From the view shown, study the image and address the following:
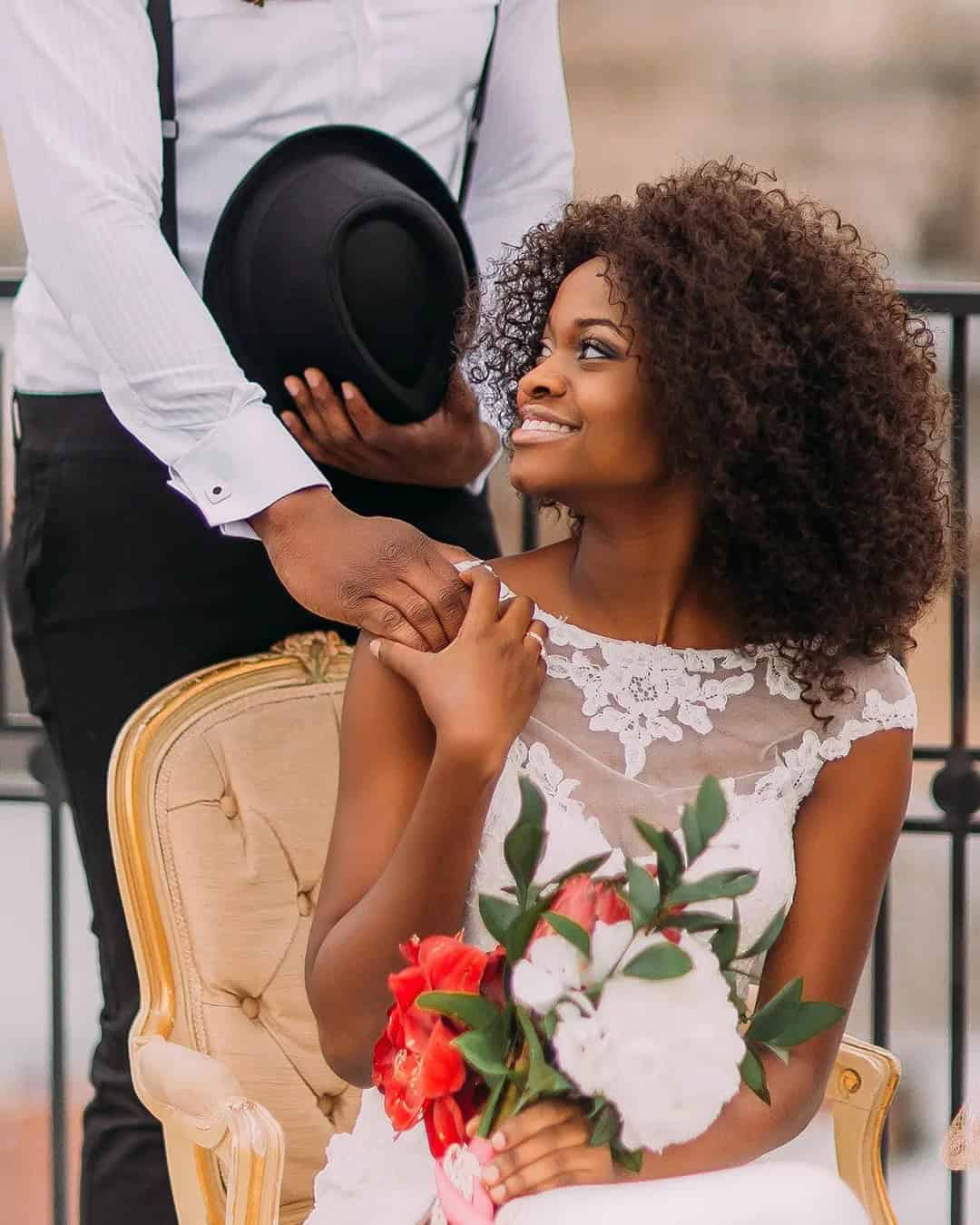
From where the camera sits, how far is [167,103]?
1.74 m

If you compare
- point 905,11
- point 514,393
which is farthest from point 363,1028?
point 905,11

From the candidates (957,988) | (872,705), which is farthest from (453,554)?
(957,988)

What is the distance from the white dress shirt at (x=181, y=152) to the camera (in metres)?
1.62

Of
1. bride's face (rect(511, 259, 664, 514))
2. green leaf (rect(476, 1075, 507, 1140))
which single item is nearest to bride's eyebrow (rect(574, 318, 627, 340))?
bride's face (rect(511, 259, 664, 514))

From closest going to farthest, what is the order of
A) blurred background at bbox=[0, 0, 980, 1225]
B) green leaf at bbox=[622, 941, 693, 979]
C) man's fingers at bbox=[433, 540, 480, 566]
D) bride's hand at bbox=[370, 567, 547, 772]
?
green leaf at bbox=[622, 941, 693, 979], bride's hand at bbox=[370, 567, 547, 772], man's fingers at bbox=[433, 540, 480, 566], blurred background at bbox=[0, 0, 980, 1225]

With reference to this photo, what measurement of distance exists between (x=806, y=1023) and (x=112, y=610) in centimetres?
98

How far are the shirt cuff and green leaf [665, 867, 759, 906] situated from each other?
700 mm

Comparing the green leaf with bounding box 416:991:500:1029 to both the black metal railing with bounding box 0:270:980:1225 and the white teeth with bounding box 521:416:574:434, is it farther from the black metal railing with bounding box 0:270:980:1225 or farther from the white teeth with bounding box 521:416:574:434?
the black metal railing with bounding box 0:270:980:1225

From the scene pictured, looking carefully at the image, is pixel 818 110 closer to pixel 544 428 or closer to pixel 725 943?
pixel 544 428

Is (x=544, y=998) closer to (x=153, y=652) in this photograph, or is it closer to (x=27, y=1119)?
(x=153, y=652)

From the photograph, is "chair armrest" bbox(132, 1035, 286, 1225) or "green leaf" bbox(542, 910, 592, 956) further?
"chair armrest" bbox(132, 1035, 286, 1225)

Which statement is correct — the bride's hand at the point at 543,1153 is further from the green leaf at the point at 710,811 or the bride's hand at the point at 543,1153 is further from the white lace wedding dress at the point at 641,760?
the white lace wedding dress at the point at 641,760

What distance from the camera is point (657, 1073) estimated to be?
1.02 meters

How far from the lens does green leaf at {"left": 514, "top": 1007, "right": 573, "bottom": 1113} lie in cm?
104
